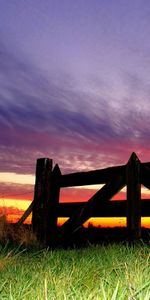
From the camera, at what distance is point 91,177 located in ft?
25.0

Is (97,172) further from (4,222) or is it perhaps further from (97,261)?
(97,261)

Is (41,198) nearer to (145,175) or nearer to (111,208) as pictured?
(111,208)

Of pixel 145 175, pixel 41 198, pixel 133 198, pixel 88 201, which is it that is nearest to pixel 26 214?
pixel 41 198

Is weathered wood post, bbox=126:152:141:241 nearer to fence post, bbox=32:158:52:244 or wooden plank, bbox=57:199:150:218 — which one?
wooden plank, bbox=57:199:150:218

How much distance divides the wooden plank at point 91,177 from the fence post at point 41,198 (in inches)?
15.9

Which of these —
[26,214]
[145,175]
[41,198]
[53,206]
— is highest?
[145,175]

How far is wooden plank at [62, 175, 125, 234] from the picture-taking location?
7095 mm

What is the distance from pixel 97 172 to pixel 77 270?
388 cm

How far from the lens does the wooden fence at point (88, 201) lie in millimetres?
→ 6812

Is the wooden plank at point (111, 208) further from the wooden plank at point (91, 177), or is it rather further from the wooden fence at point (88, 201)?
the wooden plank at point (91, 177)

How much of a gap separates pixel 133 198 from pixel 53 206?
2.10 metres

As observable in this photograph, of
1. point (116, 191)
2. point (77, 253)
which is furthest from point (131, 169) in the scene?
point (77, 253)

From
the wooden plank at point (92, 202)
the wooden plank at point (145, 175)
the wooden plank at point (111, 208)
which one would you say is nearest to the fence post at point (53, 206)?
the wooden plank at point (92, 202)

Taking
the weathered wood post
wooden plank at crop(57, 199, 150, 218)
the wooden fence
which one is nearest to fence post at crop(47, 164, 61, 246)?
the wooden fence
